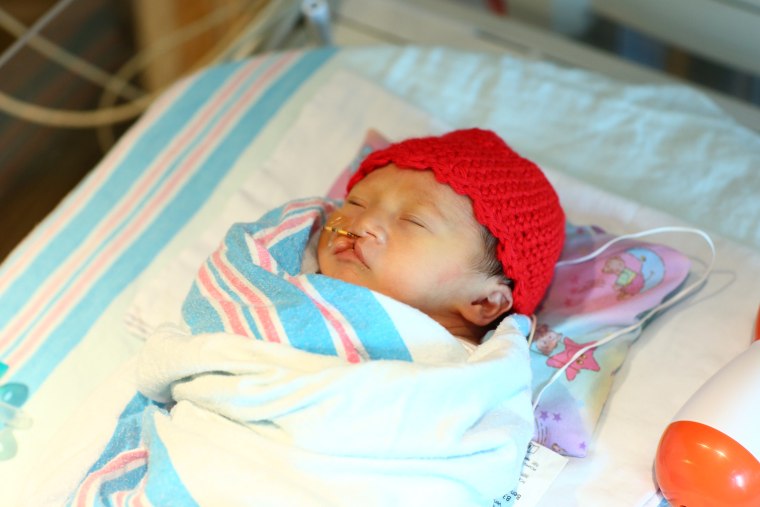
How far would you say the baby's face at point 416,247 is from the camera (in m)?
1.25

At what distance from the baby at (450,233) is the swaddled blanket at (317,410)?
0.27 feet

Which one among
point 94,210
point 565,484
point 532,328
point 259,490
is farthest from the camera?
point 94,210

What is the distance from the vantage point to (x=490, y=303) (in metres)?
1.32

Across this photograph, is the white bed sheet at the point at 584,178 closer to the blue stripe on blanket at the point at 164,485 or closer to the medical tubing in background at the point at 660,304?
the medical tubing in background at the point at 660,304

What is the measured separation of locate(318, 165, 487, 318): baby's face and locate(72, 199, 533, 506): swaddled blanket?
0.08 metres

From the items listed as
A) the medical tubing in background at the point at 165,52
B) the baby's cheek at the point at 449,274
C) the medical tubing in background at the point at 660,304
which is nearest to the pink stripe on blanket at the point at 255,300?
the baby's cheek at the point at 449,274

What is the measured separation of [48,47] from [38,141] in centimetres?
19

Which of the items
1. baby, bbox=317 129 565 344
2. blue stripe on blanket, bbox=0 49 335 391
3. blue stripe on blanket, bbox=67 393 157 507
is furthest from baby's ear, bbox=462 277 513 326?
blue stripe on blanket, bbox=0 49 335 391

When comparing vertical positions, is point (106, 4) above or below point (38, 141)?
above

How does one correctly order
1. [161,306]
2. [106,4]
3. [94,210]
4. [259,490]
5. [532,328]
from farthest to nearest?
[106,4], [94,210], [161,306], [532,328], [259,490]

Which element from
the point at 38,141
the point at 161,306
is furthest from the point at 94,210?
the point at 38,141

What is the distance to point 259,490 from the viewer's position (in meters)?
1.07

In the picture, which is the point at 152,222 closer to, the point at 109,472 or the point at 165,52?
the point at 109,472

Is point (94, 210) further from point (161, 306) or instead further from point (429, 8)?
point (429, 8)
